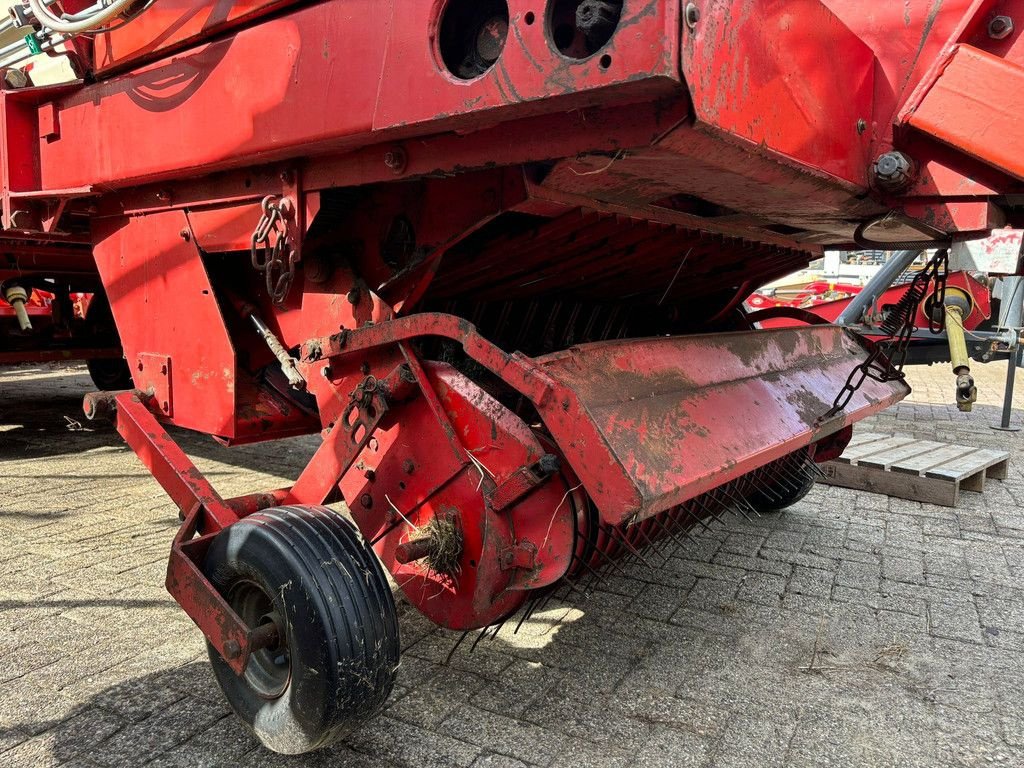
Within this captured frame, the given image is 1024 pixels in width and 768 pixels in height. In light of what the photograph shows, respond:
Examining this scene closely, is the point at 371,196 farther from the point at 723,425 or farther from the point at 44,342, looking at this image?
the point at 44,342

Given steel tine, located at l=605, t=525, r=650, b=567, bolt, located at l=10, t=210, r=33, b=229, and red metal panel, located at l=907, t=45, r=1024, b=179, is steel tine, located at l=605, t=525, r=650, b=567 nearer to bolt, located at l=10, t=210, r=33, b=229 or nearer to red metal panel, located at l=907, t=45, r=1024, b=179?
red metal panel, located at l=907, t=45, r=1024, b=179

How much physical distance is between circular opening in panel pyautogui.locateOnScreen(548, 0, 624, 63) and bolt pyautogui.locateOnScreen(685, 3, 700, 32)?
12 centimetres

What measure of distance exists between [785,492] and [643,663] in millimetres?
1913

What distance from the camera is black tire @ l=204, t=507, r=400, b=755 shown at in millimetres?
1829

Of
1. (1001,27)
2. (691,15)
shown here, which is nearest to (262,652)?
(691,15)

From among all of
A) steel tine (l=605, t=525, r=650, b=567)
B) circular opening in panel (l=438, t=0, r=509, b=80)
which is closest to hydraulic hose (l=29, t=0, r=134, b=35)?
circular opening in panel (l=438, t=0, r=509, b=80)

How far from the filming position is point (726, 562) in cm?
352

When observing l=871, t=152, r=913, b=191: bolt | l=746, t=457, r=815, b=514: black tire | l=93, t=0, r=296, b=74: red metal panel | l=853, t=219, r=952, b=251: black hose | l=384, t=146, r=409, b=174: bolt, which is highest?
l=93, t=0, r=296, b=74: red metal panel

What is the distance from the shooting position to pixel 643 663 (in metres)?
2.56

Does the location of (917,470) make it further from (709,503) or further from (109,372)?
(109,372)

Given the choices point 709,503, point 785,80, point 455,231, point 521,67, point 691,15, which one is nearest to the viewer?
point 691,15

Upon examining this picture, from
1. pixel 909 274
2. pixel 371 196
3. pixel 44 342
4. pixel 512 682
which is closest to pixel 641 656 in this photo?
pixel 512 682

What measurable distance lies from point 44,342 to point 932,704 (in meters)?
6.16

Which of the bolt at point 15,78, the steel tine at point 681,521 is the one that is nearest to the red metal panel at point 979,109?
the steel tine at point 681,521
